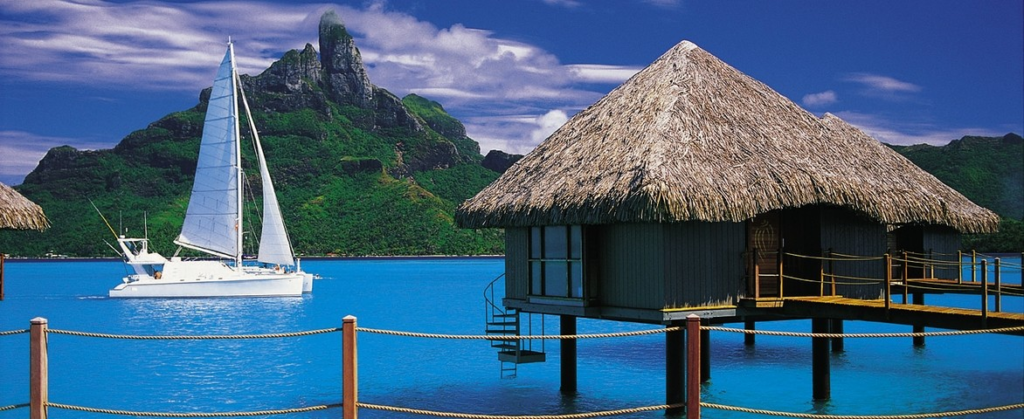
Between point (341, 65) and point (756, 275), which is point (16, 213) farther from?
point (341, 65)

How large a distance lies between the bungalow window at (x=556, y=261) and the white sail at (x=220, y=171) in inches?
1450

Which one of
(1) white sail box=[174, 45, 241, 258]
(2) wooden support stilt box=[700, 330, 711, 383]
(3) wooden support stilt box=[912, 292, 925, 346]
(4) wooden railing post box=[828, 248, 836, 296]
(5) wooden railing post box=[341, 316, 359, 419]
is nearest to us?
(5) wooden railing post box=[341, 316, 359, 419]

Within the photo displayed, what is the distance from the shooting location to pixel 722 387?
22531 millimetres

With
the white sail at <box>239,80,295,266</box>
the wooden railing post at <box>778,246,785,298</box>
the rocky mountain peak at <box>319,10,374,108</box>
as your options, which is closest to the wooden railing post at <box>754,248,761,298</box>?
the wooden railing post at <box>778,246,785,298</box>

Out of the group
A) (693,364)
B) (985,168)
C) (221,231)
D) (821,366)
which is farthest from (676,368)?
(985,168)

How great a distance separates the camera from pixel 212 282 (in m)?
57.4

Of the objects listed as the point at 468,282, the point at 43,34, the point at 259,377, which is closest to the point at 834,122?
the point at 259,377

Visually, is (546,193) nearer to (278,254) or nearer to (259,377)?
(259,377)

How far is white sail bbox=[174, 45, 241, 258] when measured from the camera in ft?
170

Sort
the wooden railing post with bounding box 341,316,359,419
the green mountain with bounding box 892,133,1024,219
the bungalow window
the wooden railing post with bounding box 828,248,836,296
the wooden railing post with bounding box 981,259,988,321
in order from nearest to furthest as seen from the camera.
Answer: the wooden railing post with bounding box 341,316,359,419 → the wooden railing post with bounding box 981,259,988,321 → the bungalow window → the wooden railing post with bounding box 828,248,836,296 → the green mountain with bounding box 892,133,1024,219

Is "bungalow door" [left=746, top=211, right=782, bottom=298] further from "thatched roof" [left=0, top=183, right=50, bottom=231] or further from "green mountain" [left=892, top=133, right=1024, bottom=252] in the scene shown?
"green mountain" [left=892, top=133, right=1024, bottom=252]

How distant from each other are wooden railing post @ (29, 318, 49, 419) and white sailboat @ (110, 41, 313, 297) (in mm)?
41325

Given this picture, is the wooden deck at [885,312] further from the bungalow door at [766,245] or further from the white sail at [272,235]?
the white sail at [272,235]

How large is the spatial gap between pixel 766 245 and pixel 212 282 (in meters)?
45.8
